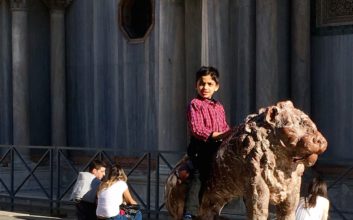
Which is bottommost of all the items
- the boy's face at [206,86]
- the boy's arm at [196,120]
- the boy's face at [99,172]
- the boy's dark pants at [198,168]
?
the boy's face at [99,172]

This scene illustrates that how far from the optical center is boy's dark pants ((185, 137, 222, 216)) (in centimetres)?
863

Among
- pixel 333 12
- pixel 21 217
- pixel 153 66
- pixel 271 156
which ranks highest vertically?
pixel 333 12

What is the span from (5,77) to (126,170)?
161 inches

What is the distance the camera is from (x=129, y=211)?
1160 centimetres

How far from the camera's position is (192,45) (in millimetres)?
17375

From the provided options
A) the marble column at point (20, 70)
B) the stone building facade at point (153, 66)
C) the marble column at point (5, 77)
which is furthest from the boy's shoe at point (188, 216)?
the marble column at point (5, 77)

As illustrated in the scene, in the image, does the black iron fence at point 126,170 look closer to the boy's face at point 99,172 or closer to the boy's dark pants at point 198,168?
the boy's face at point 99,172

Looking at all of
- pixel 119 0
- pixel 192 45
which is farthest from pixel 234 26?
pixel 119 0

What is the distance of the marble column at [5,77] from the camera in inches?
820

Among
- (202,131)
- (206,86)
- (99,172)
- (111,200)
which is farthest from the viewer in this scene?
(99,172)

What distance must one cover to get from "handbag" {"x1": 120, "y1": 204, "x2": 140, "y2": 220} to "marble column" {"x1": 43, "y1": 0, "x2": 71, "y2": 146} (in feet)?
30.2

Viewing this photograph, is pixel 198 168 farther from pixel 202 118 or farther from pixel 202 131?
pixel 202 118

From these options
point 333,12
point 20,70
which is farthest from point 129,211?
point 20,70

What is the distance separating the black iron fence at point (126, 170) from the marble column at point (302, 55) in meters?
1.19
